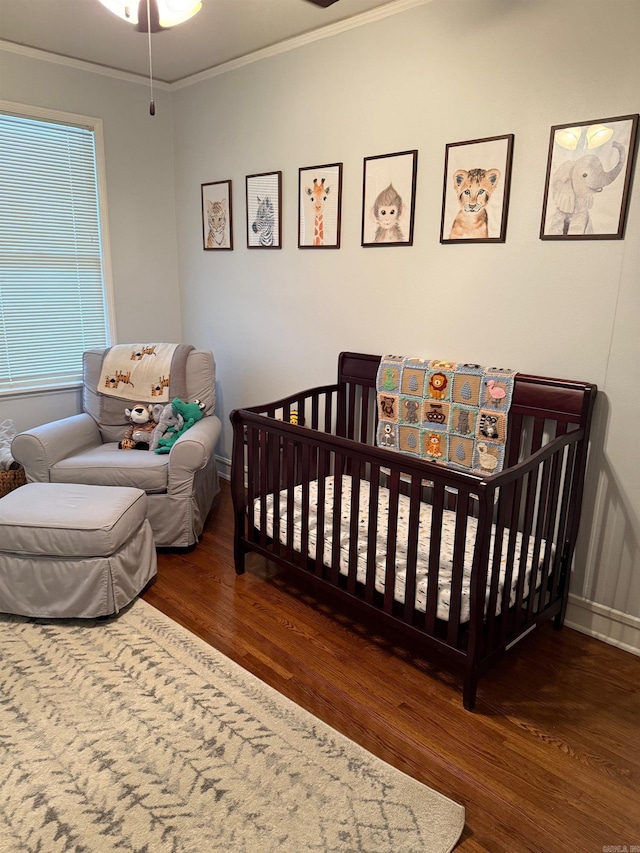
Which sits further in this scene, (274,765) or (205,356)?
(205,356)

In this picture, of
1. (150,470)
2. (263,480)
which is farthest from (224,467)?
(263,480)

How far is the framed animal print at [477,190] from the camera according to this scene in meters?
2.26

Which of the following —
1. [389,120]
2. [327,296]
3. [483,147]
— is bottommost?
[327,296]

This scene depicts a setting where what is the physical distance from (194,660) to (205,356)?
5.92ft

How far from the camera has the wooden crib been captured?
1844 millimetres

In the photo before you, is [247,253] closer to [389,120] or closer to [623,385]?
[389,120]

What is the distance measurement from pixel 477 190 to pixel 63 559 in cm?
219

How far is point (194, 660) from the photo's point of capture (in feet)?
6.92

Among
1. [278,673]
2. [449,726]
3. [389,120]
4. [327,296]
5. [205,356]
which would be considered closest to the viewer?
[449,726]

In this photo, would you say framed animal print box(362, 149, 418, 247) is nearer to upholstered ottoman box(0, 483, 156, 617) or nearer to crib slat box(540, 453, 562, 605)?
crib slat box(540, 453, 562, 605)

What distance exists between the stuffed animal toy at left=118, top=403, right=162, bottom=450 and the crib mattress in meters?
0.91

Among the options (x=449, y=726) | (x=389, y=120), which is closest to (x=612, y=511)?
(x=449, y=726)

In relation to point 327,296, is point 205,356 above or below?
below

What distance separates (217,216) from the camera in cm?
359
